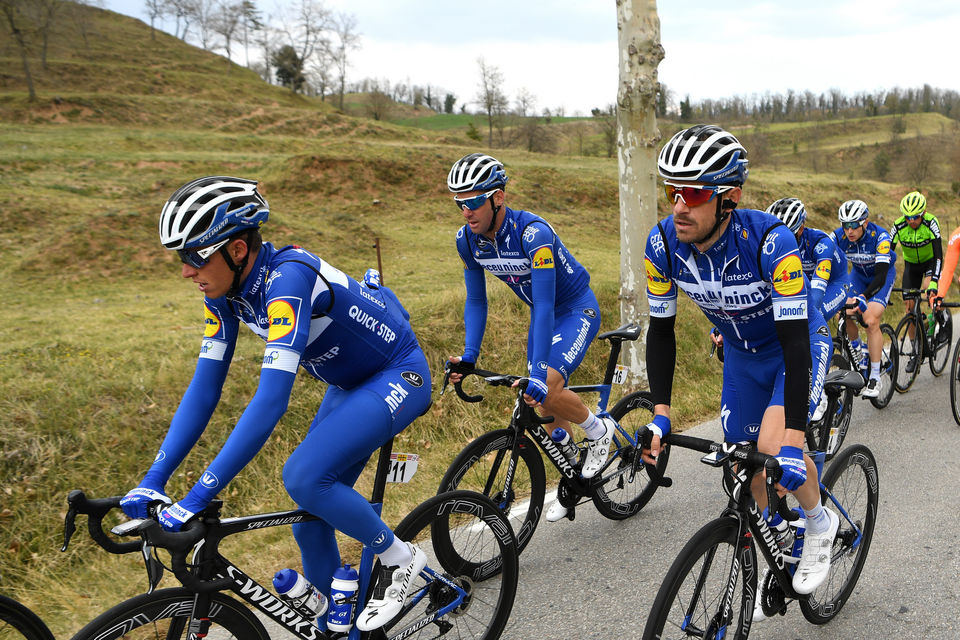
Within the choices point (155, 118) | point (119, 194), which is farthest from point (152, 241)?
point (155, 118)

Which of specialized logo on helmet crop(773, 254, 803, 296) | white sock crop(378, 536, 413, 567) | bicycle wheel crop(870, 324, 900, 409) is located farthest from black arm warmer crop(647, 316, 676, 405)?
bicycle wheel crop(870, 324, 900, 409)

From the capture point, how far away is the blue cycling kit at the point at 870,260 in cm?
816

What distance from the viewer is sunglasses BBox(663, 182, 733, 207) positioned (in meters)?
3.10

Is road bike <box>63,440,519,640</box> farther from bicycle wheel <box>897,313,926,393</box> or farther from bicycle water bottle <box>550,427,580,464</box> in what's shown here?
bicycle wheel <box>897,313,926,393</box>

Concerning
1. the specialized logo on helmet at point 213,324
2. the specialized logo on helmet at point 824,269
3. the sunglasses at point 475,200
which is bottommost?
the specialized logo on helmet at point 824,269

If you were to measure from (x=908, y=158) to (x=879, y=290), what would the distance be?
63.7 m

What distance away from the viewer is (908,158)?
60.1 metres

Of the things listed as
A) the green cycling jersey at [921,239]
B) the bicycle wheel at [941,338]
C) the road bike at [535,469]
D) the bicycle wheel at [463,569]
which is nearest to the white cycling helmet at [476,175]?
the road bike at [535,469]

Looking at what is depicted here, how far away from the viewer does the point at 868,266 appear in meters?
8.53

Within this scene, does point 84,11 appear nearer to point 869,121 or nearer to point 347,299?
point 347,299

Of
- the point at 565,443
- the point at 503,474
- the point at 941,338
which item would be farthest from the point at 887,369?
the point at 503,474

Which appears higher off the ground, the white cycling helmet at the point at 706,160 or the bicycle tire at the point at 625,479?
the white cycling helmet at the point at 706,160

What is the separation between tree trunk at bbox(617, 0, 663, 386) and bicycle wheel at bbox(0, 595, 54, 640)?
628cm

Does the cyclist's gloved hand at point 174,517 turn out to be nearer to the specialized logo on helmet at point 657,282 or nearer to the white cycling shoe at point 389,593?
the white cycling shoe at point 389,593
